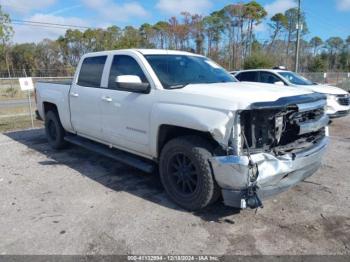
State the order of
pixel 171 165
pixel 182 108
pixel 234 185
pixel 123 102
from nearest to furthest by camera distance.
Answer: pixel 234 185 < pixel 182 108 < pixel 171 165 < pixel 123 102

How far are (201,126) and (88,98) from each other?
2656 mm

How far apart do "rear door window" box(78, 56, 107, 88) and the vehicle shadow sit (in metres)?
1.49

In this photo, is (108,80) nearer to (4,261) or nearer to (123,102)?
(123,102)

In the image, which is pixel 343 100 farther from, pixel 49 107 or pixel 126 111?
pixel 49 107

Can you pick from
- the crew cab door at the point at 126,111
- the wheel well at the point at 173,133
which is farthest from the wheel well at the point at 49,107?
the wheel well at the point at 173,133

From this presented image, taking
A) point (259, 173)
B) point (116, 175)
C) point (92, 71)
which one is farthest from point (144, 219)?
point (92, 71)

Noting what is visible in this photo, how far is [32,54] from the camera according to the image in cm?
6581

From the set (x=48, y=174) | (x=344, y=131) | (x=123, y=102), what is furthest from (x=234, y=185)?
(x=344, y=131)

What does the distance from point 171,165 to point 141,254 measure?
1.28m

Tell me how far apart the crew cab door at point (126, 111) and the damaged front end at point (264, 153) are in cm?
132

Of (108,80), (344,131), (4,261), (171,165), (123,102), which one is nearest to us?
(4,261)

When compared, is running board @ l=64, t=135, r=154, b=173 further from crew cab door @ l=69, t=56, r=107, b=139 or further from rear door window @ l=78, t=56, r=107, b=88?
rear door window @ l=78, t=56, r=107, b=88

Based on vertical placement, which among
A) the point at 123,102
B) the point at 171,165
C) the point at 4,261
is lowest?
the point at 4,261

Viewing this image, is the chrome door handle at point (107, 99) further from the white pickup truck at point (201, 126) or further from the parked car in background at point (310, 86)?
the parked car in background at point (310, 86)
